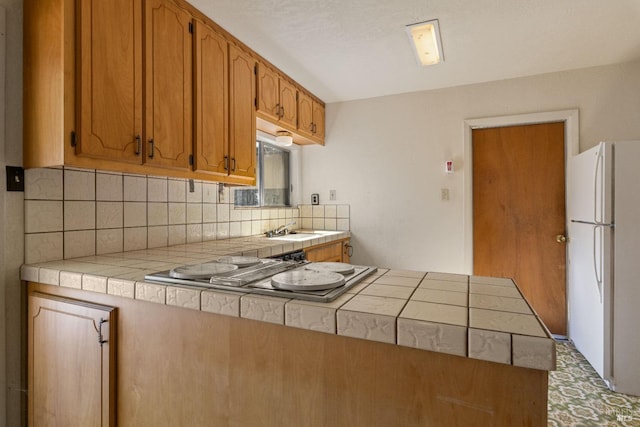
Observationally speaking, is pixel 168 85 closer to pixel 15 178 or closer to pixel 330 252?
pixel 15 178

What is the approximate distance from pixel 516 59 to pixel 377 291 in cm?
237

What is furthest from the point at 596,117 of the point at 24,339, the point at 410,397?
the point at 24,339

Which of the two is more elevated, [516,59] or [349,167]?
[516,59]

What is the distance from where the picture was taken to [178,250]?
1813 mm

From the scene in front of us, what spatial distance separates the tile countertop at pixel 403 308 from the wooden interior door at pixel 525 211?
6.54 feet

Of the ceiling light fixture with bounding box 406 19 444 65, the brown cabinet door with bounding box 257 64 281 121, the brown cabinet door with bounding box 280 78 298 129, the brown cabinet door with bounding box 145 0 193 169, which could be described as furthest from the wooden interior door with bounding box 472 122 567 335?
the brown cabinet door with bounding box 145 0 193 169

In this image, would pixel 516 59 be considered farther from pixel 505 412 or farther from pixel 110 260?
pixel 110 260

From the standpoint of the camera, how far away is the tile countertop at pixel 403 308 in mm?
628

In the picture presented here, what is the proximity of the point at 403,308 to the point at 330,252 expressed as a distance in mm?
2033

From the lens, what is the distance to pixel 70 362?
4.01 ft

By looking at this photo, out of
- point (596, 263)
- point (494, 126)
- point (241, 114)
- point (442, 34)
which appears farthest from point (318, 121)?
point (596, 263)

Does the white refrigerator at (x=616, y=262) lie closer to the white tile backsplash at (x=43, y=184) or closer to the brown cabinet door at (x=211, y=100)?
the brown cabinet door at (x=211, y=100)

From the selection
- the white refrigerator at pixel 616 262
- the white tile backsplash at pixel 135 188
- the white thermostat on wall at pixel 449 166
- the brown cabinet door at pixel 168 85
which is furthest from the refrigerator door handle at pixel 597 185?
the white tile backsplash at pixel 135 188

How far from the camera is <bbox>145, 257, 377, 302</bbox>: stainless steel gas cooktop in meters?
0.87
